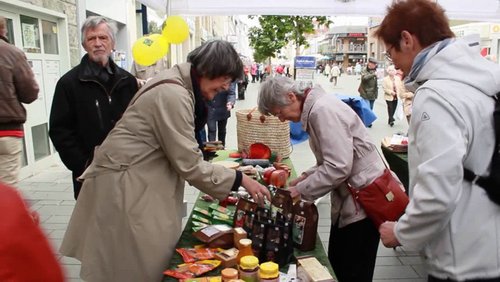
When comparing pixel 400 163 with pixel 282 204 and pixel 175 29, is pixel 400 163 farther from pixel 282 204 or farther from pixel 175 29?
pixel 175 29

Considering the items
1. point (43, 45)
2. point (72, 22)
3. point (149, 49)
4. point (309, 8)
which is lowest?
point (149, 49)

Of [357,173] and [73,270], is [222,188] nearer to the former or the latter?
[357,173]

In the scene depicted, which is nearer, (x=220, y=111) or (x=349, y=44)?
(x=220, y=111)

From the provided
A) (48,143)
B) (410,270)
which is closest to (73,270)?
(410,270)

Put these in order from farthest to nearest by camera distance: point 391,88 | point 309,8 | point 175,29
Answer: point 391,88, point 309,8, point 175,29

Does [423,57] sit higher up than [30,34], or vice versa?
[30,34]

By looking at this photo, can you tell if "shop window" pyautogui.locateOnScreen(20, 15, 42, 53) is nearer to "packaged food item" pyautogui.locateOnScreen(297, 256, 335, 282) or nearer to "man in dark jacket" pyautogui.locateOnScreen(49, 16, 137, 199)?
"man in dark jacket" pyautogui.locateOnScreen(49, 16, 137, 199)

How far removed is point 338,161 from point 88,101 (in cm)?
151

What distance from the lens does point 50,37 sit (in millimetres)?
6105

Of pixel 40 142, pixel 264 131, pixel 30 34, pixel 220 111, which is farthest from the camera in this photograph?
pixel 220 111

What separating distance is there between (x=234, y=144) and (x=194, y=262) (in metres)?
5.87

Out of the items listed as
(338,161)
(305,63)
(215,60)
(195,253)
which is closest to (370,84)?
(305,63)

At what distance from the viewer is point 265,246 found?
1679 millimetres

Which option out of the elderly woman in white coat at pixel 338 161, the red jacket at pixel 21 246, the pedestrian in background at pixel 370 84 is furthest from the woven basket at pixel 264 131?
the pedestrian in background at pixel 370 84
